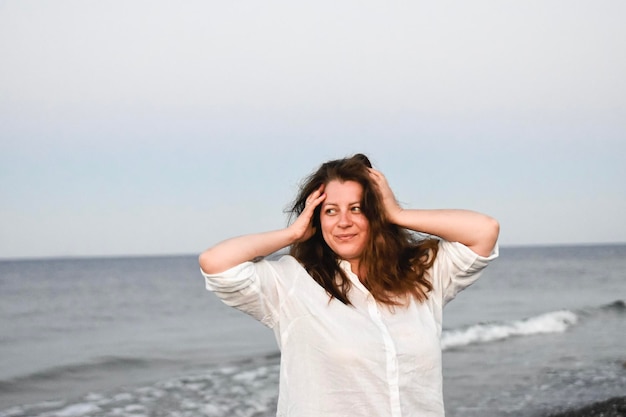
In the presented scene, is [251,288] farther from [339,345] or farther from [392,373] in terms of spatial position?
[392,373]

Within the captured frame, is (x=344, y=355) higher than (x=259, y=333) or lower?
higher

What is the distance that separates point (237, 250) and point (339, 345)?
46 cm

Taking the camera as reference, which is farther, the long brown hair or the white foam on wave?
the white foam on wave

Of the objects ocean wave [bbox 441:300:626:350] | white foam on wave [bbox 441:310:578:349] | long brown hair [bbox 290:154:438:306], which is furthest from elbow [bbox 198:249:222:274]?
white foam on wave [bbox 441:310:578:349]

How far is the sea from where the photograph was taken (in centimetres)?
884

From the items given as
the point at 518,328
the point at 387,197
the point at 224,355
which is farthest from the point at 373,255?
the point at 518,328

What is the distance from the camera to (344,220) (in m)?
3.13

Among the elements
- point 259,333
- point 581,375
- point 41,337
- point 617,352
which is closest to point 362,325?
point 581,375

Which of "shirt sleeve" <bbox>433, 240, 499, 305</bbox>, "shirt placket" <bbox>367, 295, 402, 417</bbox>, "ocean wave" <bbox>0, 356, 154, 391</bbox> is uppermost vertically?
"shirt sleeve" <bbox>433, 240, 499, 305</bbox>

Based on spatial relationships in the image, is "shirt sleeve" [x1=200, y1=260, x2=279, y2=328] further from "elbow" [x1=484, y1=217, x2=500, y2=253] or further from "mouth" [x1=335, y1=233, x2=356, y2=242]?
"elbow" [x1=484, y1=217, x2=500, y2=253]

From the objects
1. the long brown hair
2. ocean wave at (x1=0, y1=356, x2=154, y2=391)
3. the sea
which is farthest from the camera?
ocean wave at (x1=0, y1=356, x2=154, y2=391)

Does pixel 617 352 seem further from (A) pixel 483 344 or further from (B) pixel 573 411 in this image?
(B) pixel 573 411

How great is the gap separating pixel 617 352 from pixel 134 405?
657 centimetres

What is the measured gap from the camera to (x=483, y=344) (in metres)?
12.9
